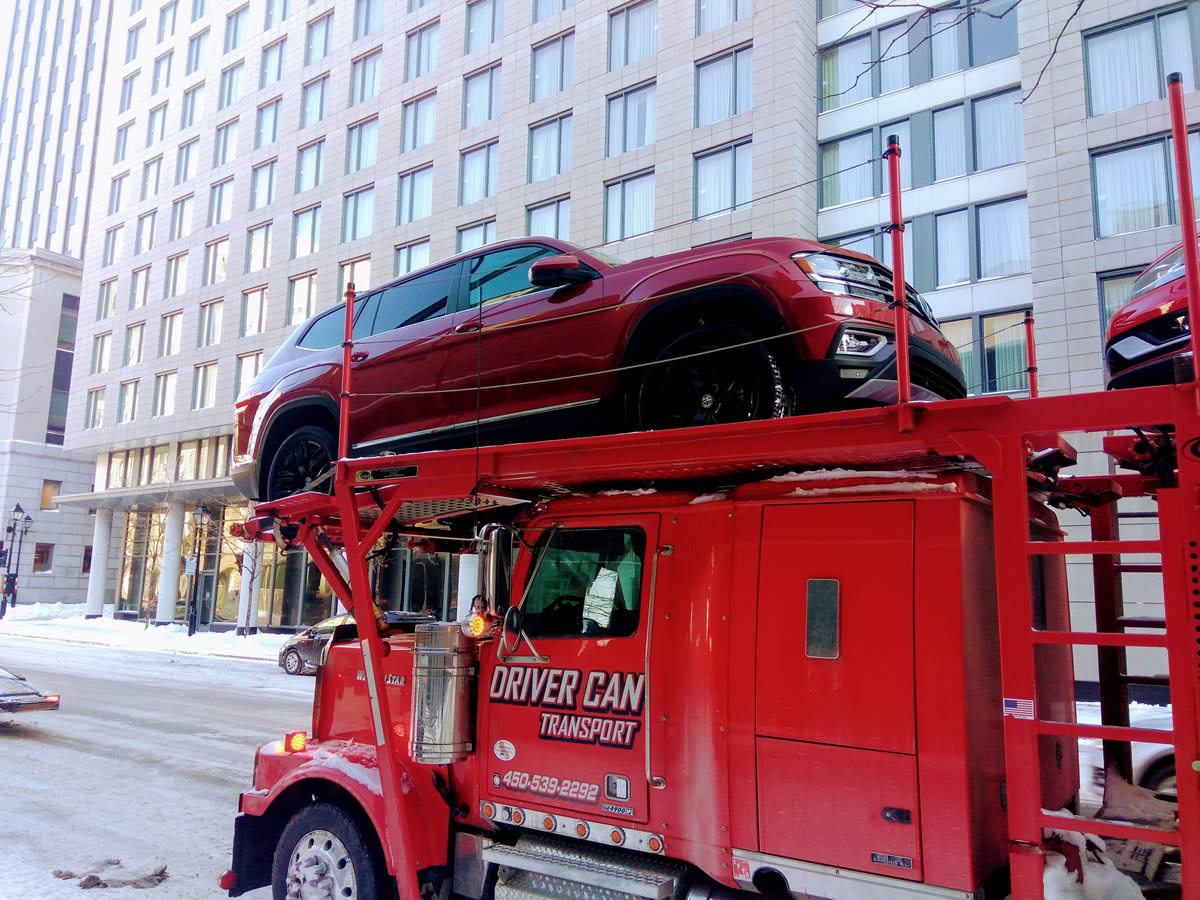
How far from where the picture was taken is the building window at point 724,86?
22250 millimetres

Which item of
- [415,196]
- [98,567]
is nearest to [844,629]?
[415,196]

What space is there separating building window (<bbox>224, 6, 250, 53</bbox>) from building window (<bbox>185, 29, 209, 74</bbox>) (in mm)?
1648

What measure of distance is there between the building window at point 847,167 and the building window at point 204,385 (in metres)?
23.5

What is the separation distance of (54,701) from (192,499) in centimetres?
2570

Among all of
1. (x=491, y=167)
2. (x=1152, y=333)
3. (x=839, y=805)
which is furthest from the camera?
(x=491, y=167)

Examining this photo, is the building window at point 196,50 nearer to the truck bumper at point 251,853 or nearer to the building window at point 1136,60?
the building window at point 1136,60

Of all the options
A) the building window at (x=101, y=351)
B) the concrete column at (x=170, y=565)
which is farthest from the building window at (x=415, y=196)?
the building window at (x=101, y=351)

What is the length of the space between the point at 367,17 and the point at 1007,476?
113ft

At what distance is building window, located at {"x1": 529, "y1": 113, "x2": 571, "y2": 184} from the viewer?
25453mm

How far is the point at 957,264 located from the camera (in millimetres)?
19719

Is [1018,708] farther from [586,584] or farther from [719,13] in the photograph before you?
[719,13]

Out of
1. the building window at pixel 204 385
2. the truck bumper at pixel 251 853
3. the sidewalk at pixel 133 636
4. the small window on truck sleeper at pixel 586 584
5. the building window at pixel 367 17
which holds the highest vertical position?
the building window at pixel 367 17

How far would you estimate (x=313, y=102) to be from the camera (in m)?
33.4

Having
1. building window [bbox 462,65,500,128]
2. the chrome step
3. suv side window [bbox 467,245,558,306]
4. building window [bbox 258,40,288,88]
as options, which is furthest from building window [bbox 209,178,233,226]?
the chrome step
